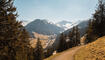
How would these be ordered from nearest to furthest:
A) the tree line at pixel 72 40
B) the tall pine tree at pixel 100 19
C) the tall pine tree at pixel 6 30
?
the tall pine tree at pixel 6 30
the tall pine tree at pixel 100 19
the tree line at pixel 72 40

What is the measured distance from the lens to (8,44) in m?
14.9

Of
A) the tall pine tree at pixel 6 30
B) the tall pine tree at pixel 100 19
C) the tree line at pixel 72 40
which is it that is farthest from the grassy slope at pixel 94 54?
the tree line at pixel 72 40

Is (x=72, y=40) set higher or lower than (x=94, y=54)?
lower

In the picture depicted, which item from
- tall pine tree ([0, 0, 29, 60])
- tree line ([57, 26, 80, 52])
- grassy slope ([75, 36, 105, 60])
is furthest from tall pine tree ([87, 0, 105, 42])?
tall pine tree ([0, 0, 29, 60])

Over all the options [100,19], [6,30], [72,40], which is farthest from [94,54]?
[72,40]

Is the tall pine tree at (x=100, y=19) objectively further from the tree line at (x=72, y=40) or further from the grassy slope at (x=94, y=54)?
the tree line at (x=72, y=40)

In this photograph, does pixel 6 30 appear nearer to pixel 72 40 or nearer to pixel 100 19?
pixel 100 19

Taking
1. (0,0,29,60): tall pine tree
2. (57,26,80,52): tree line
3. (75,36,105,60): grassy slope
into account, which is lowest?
(57,26,80,52): tree line

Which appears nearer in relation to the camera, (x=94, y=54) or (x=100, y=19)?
(x=94, y=54)

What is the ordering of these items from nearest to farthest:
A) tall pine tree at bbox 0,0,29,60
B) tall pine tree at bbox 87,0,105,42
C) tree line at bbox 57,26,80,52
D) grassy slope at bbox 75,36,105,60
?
1. tall pine tree at bbox 0,0,29,60
2. grassy slope at bbox 75,36,105,60
3. tall pine tree at bbox 87,0,105,42
4. tree line at bbox 57,26,80,52

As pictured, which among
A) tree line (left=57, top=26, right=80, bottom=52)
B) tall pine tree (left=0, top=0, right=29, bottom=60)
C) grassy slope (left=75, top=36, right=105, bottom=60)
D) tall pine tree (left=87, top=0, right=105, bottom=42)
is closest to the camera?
tall pine tree (left=0, top=0, right=29, bottom=60)

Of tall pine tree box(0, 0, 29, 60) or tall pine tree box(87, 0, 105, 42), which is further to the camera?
tall pine tree box(87, 0, 105, 42)

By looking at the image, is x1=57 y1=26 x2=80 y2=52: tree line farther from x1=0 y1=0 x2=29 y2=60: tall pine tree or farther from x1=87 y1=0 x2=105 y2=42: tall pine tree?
x1=0 y1=0 x2=29 y2=60: tall pine tree

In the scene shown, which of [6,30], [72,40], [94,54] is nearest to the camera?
[6,30]
